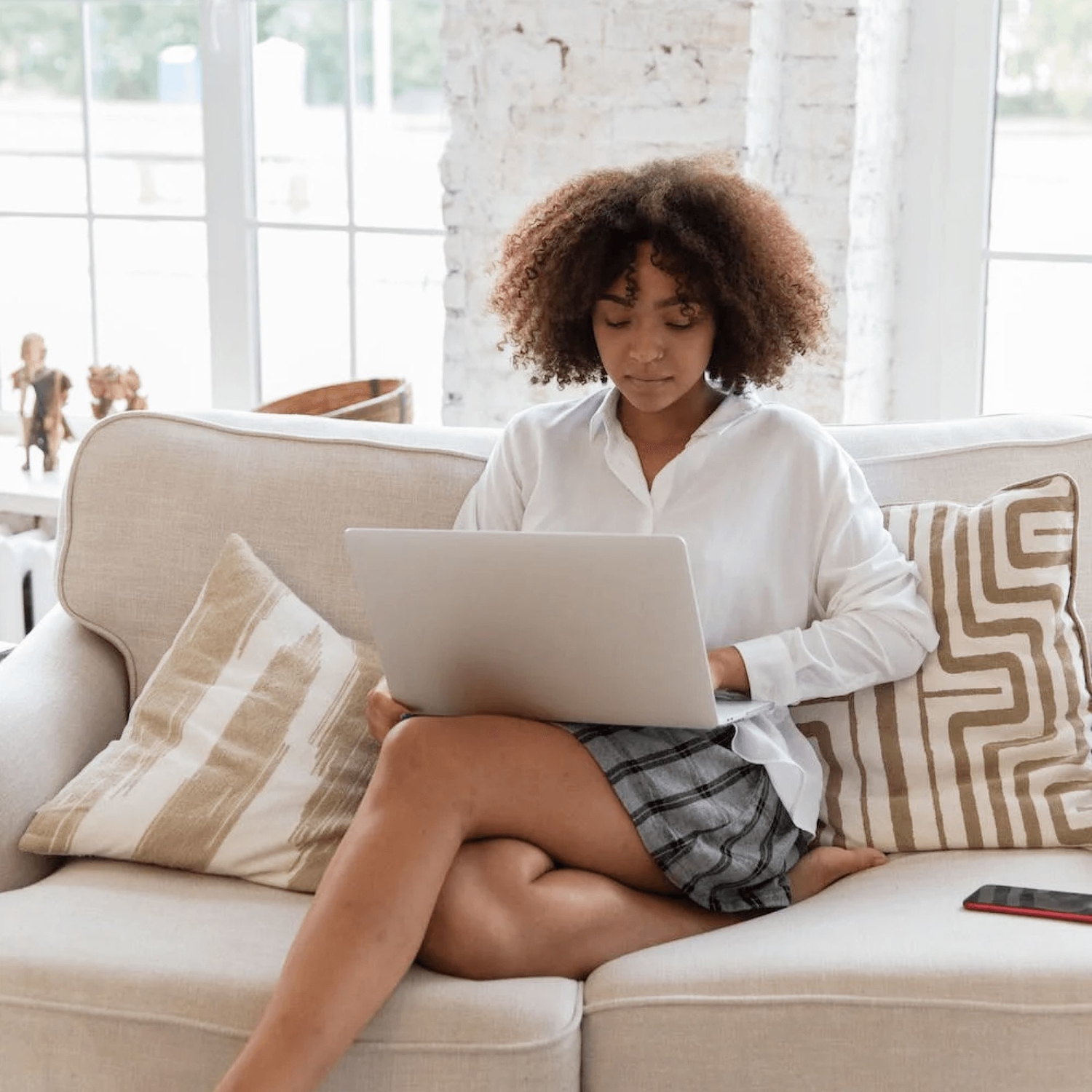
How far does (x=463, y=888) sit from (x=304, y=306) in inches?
83.4

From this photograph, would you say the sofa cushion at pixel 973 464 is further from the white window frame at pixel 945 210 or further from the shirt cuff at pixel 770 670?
the white window frame at pixel 945 210

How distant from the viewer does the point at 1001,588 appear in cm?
189

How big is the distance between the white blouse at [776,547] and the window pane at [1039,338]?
4.04ft

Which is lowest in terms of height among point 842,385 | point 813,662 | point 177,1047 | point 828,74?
point 177,1047

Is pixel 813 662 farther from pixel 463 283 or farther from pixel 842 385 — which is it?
pixel 463 283

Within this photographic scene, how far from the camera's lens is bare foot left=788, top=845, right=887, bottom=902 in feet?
5.83

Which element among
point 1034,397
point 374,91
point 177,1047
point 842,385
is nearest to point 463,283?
point 374,91

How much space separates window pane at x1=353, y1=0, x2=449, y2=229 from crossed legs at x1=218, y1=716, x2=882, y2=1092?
6.25 feet

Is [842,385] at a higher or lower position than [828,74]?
lower

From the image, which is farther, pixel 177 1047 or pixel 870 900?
pixel 870 900

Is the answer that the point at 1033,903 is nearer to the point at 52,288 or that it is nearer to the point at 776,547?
the point at 776,547

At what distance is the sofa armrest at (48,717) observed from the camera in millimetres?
1802

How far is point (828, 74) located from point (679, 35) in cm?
28

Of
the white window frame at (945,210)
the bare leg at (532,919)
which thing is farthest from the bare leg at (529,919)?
the white window frame at (945,210)
